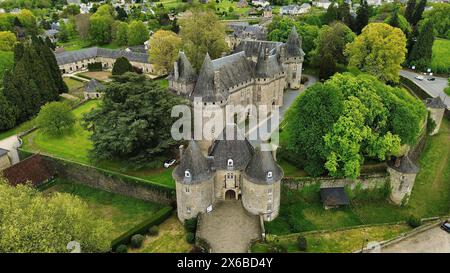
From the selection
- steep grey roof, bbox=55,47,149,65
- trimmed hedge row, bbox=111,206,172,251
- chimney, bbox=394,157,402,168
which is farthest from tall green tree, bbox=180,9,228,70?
chimney, bbox=394,157,402,168

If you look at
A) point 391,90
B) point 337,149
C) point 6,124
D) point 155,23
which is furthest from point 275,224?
point 155,23

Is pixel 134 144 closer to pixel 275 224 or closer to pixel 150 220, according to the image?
pixel 150 220

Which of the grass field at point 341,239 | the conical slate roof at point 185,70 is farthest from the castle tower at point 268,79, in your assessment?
the grass field at point 341,239

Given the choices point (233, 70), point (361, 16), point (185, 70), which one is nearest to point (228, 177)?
point (185, 70)

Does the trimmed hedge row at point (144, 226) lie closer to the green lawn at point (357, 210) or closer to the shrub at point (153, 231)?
the shrub at point (153, 231)

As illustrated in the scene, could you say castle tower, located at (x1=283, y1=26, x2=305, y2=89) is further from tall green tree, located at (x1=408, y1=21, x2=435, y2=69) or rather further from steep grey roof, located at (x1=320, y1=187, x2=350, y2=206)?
steep grey roof, located at (x1=320, y1=187, x2=350, y2=206)
